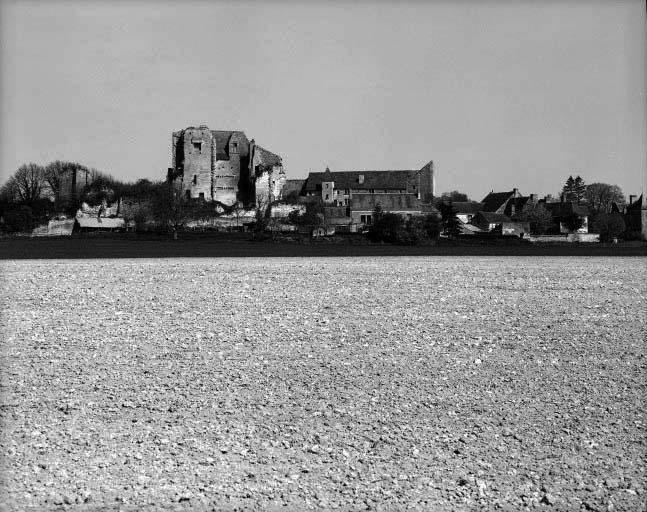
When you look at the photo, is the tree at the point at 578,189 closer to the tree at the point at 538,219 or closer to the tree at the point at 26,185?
the tree at the point at 538,219

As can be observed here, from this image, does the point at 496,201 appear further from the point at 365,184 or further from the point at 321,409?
the point at 321,409

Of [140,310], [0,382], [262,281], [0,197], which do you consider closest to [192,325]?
[140,310]

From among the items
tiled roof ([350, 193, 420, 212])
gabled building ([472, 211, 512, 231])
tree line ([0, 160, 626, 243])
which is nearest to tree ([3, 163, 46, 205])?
tree line ([0, 160, 626, 243])

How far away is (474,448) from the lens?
6398mm

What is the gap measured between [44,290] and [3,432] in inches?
498

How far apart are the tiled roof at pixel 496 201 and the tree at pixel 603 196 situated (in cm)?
1347

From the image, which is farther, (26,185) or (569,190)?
(569,190)

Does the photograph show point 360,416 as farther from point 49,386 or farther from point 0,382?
point 0,382

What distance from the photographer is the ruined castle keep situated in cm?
9338

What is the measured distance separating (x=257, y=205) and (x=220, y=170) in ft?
31.9

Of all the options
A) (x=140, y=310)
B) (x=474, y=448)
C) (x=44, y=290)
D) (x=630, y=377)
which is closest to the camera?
(x=474, y=448)

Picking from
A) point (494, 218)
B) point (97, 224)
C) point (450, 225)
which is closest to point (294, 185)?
point (494, 218)

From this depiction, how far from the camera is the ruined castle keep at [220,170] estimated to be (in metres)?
93.4

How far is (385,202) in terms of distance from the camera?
90.9m
